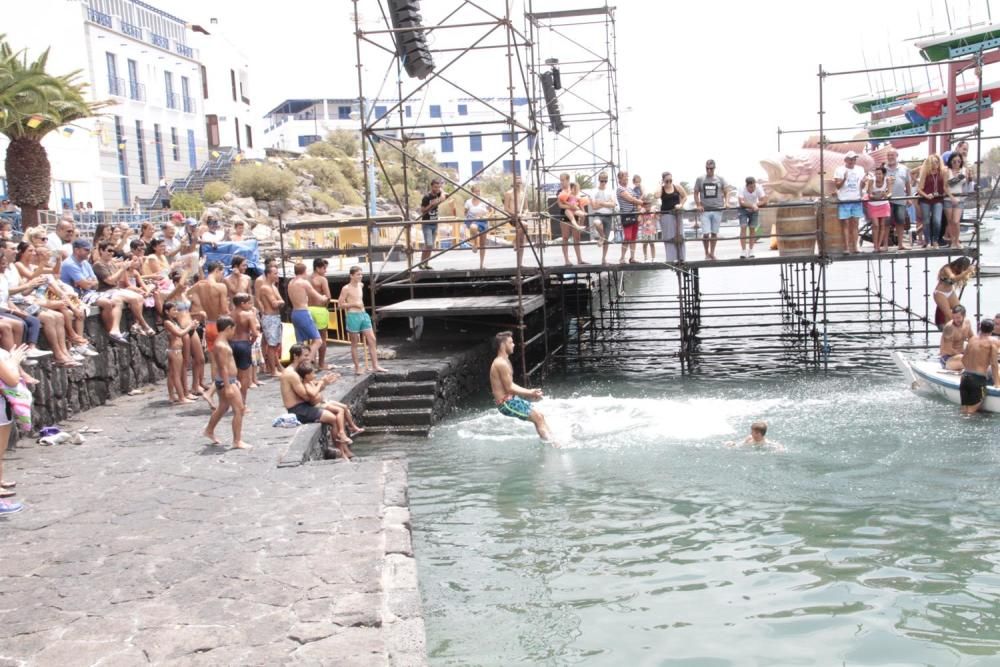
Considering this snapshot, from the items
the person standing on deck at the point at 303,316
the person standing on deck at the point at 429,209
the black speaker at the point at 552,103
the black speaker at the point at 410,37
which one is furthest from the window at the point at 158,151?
the person standing on deck at the point at 303,316

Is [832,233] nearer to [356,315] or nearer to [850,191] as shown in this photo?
[850,191]

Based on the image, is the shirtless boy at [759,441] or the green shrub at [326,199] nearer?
the shirtless boy at [759,441]

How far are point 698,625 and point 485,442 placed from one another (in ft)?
21.7

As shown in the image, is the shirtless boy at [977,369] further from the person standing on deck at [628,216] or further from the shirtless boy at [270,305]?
the shirtless boy at [270,305]

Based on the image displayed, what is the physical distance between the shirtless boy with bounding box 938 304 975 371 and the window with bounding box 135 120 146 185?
32821mm

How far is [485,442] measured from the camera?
46.8 feet

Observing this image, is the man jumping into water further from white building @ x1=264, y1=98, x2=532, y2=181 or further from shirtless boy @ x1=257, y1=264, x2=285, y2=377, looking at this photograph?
white building @ x1=264, y1=98, x2=532, y2=181

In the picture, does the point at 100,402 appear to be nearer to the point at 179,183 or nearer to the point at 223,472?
the point at 223,472

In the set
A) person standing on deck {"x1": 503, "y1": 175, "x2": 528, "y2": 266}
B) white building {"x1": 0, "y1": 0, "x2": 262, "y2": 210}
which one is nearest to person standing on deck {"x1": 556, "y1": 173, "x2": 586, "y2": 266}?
person standing on deck {"x1": 503, "y1": 175, "x2": 528, "y2": 266}

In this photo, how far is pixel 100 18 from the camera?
38438 mm

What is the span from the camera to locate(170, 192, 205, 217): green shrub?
37.4 meters

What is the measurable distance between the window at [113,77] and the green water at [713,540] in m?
28.1

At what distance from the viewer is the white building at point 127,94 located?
3303 cm

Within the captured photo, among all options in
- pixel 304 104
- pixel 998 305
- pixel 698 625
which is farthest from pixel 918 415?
pixel 304 104
